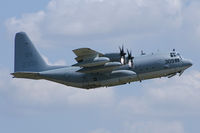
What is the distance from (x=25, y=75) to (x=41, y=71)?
2118 millimetres

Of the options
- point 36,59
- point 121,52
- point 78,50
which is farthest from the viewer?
point 36,59

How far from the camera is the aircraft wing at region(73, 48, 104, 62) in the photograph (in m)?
48.2

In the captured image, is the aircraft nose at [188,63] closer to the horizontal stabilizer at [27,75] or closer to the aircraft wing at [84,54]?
the aircraft wing at [84,54]

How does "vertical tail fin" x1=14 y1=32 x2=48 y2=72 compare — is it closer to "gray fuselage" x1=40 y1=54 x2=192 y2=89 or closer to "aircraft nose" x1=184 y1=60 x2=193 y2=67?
"gray fuselage" x1=40 y1=54 x2=192 y2=89

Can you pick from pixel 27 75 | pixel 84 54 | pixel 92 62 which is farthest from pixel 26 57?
pixel 92 62

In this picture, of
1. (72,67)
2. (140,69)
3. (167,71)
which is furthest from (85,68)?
(167,71)

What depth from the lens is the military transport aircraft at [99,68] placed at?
167 feet

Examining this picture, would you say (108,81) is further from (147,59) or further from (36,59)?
(36,59)

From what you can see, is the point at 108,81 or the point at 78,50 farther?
the point at 108,81

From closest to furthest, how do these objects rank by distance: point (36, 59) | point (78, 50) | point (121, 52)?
1. point (78, 50)
2. point (121, 52)
3. point (36, 59)

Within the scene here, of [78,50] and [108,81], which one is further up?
[78,50]

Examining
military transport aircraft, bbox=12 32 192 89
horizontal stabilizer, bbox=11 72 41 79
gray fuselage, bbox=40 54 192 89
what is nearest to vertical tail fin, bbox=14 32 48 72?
military transport aircraft, bbox=12 32 192 89

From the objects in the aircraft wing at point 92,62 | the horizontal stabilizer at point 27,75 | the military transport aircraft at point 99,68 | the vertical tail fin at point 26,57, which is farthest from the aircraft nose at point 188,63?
the horizontal stabilizer at point 27,75

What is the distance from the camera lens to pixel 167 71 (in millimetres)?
53781
